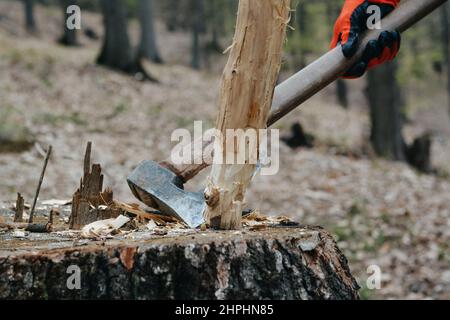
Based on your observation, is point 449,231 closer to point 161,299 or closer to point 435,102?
point 161,299

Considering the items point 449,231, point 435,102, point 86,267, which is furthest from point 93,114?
point 435,102

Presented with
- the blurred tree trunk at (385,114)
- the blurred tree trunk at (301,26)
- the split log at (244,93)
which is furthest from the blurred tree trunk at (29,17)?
the split log at (244,93)

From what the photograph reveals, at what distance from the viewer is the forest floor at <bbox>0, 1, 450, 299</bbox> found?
593cm

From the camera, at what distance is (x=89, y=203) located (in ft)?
10.8

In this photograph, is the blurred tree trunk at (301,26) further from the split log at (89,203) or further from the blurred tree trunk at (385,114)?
the split log at (89,203)

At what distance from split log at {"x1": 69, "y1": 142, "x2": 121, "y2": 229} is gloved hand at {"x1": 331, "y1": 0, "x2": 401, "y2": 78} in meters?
1.72

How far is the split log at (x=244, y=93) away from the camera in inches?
110

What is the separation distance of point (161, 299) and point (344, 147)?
7.83 meters

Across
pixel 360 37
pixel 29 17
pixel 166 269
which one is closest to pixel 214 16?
pixel 29 17

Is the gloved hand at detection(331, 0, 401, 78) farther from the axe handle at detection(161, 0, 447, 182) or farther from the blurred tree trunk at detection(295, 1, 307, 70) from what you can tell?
the blurred tree trunk at detection(295, 1, 307, 70)

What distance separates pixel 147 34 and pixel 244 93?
21042mm

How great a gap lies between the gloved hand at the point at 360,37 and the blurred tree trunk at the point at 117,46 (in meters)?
11.2

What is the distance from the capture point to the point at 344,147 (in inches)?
391

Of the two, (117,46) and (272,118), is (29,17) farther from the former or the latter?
(272,118)
